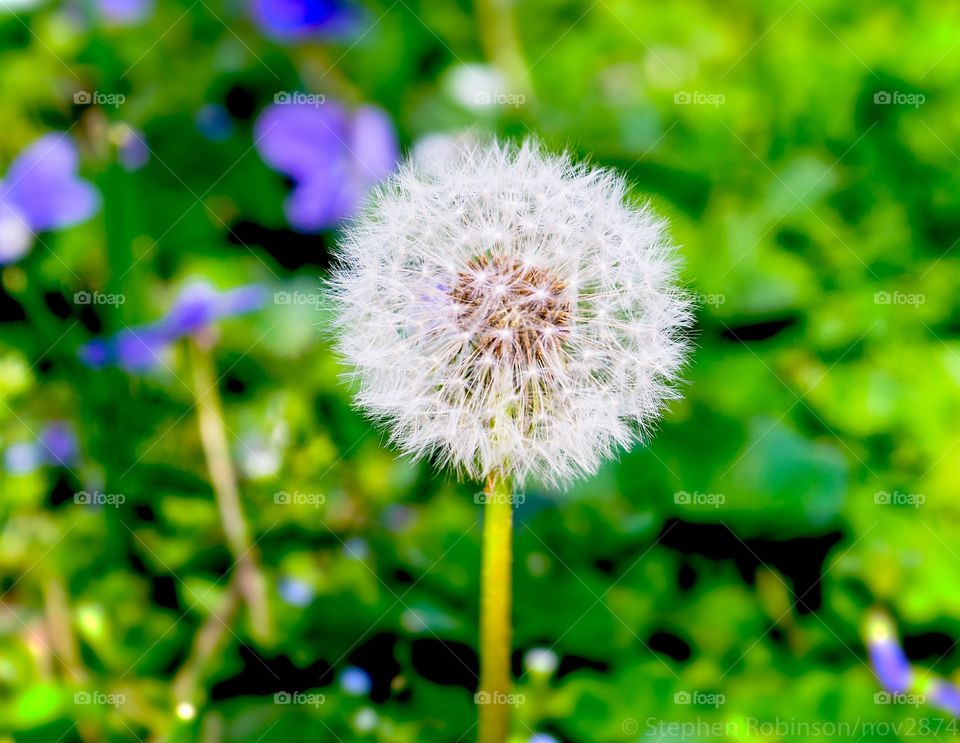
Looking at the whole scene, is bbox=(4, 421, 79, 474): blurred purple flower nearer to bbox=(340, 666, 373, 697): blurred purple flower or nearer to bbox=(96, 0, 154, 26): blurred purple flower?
bbox=(340, 666, 373, 697): blurred purple flower

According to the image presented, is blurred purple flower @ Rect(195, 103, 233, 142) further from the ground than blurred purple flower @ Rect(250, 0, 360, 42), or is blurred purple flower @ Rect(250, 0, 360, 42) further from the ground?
blurred purple flower @ Rect(250, 0, 360, 42)

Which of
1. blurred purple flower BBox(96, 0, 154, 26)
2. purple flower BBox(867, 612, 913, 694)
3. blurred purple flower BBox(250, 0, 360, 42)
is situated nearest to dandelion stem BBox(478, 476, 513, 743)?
purple flower BBox(867, 612, 913, 694)

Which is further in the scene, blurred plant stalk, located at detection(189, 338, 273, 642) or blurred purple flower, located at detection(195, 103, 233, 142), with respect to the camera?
blurred purple flower, located at detection(195, 103, 233, 142)

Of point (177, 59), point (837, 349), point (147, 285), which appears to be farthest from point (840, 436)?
point (177, 59)

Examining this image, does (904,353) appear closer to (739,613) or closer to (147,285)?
(739,613)

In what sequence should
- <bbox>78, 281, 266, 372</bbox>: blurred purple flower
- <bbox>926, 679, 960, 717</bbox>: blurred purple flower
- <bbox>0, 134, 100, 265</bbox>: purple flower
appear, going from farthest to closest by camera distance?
1. <bbox>0, 134, 100, 265</bbox>: purple flower
2. <bbox>78, 281, 266, 372</bbox>: blurred purple flower
3. <bbox>926, 679, 960, 717</bbox>: blurred purple flower

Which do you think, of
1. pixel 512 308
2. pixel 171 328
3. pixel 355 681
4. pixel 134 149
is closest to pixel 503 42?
pixel 134 149
